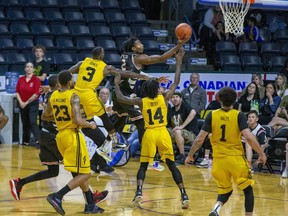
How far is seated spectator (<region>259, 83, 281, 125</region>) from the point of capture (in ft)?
52.3

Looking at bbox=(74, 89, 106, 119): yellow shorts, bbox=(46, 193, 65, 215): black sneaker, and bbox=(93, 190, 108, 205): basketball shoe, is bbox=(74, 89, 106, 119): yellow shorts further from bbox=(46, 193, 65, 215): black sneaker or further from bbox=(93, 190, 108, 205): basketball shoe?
bbox=(46, 193, 65, 215): black sneaker

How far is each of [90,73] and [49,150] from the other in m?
1.55

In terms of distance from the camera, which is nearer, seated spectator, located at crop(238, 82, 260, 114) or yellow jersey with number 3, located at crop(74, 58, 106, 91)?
yellow jersey with number 3, located at crop(74, 58, 106, 91)

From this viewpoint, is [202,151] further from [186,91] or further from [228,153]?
[228,153]

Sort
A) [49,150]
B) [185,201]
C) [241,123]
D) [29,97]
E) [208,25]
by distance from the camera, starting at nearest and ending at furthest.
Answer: [241,123] < [185,201] < [49,150] < [29,97] < [208,25]

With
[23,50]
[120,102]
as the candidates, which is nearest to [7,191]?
[120,102]

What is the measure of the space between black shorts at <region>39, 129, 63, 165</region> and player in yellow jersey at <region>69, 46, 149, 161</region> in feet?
3.91

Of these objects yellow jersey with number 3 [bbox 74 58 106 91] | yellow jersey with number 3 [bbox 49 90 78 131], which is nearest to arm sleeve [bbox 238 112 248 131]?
yellow jersey with number 3 [bbox 49 90 78 131]

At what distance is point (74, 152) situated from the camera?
31.8ft

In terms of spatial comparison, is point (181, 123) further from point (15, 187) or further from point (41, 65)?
point (15, 187)

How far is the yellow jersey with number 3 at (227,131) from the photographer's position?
9.00 metres

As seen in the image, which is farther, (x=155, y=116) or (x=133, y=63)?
(x=133, y=63)

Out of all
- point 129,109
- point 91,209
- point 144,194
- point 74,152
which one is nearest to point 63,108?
point 74,152

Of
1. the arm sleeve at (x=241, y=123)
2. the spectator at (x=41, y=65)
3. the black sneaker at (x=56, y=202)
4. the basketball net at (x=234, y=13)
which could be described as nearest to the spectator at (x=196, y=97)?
the basketball net at (x=234, y=13)
